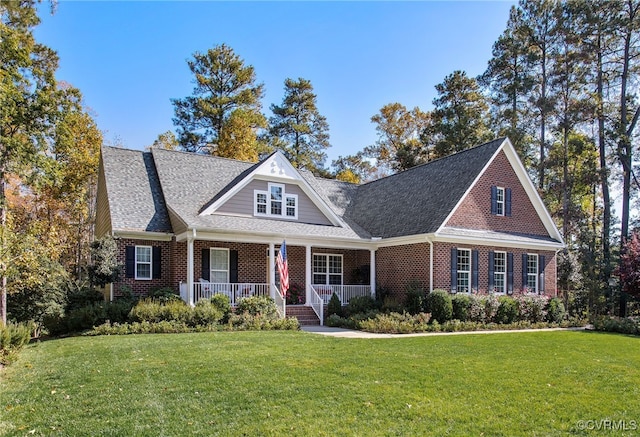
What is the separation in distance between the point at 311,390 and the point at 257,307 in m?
9.52

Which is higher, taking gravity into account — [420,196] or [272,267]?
[420,196]

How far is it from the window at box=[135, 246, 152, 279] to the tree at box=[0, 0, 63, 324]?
4.88 metres

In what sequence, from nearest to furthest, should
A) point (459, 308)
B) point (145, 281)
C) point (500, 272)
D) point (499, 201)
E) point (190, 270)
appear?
point (190, 270) → point (145, 281) → point (459, 308) → point (500, 272) → point (499, 201)

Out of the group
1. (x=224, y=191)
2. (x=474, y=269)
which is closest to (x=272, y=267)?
(x=224, y=191)

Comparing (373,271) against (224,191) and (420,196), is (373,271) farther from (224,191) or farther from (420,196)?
(224,191)

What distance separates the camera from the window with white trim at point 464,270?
19453 mm

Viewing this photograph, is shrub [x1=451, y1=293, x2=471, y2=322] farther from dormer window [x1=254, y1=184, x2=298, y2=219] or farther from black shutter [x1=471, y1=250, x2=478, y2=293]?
dormer window [x1=254, y1=184, x2=298, y2=219]

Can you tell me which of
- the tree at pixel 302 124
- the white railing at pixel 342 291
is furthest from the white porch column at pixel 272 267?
the tree at pixel 302 124

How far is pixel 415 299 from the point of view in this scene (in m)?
18.1

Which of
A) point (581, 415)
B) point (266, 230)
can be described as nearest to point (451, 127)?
point (266, 230)

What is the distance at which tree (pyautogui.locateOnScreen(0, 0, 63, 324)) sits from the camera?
18703 millimetres

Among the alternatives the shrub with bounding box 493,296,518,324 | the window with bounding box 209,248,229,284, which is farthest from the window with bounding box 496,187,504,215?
the window with bounding box 209,248,229,284

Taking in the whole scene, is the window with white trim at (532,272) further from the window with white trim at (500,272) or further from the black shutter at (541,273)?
the window with white trim at (500,272)

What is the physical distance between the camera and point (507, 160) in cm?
2142
